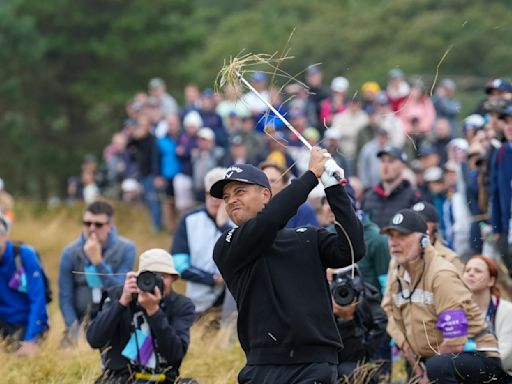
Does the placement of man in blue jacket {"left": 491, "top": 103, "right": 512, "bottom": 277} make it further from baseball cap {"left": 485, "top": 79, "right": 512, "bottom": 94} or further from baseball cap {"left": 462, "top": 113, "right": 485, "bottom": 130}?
baseball cap {"left": 462, "top": 113, "right": 485, "bottom": 130}

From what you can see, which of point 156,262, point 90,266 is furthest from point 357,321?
point 90,266

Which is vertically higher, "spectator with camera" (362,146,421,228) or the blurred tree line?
→ the blurred tree line

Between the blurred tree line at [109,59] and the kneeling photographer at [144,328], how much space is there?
31.0 m

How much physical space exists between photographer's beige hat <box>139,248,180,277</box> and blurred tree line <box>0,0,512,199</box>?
30.9m

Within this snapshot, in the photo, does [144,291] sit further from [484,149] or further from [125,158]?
[125,158]

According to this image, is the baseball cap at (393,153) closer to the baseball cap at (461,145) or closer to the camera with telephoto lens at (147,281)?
the baseball cap at (461,145)

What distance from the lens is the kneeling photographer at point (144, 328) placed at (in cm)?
927

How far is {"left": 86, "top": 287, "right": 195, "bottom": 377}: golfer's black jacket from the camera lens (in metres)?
9.30

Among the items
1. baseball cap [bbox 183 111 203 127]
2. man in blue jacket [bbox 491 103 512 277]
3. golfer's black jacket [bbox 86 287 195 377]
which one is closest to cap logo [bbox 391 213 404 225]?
golfer's black jacket [bbox 86 287 195 377]

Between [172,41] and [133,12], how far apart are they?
5.42ft

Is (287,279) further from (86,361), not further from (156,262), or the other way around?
(86,361)

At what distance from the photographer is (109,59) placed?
42781 mm

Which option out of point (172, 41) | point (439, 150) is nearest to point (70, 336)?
point (439, 150)

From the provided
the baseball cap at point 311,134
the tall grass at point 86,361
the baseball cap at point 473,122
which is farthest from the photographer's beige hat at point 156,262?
the baseball cap at point 311,134
